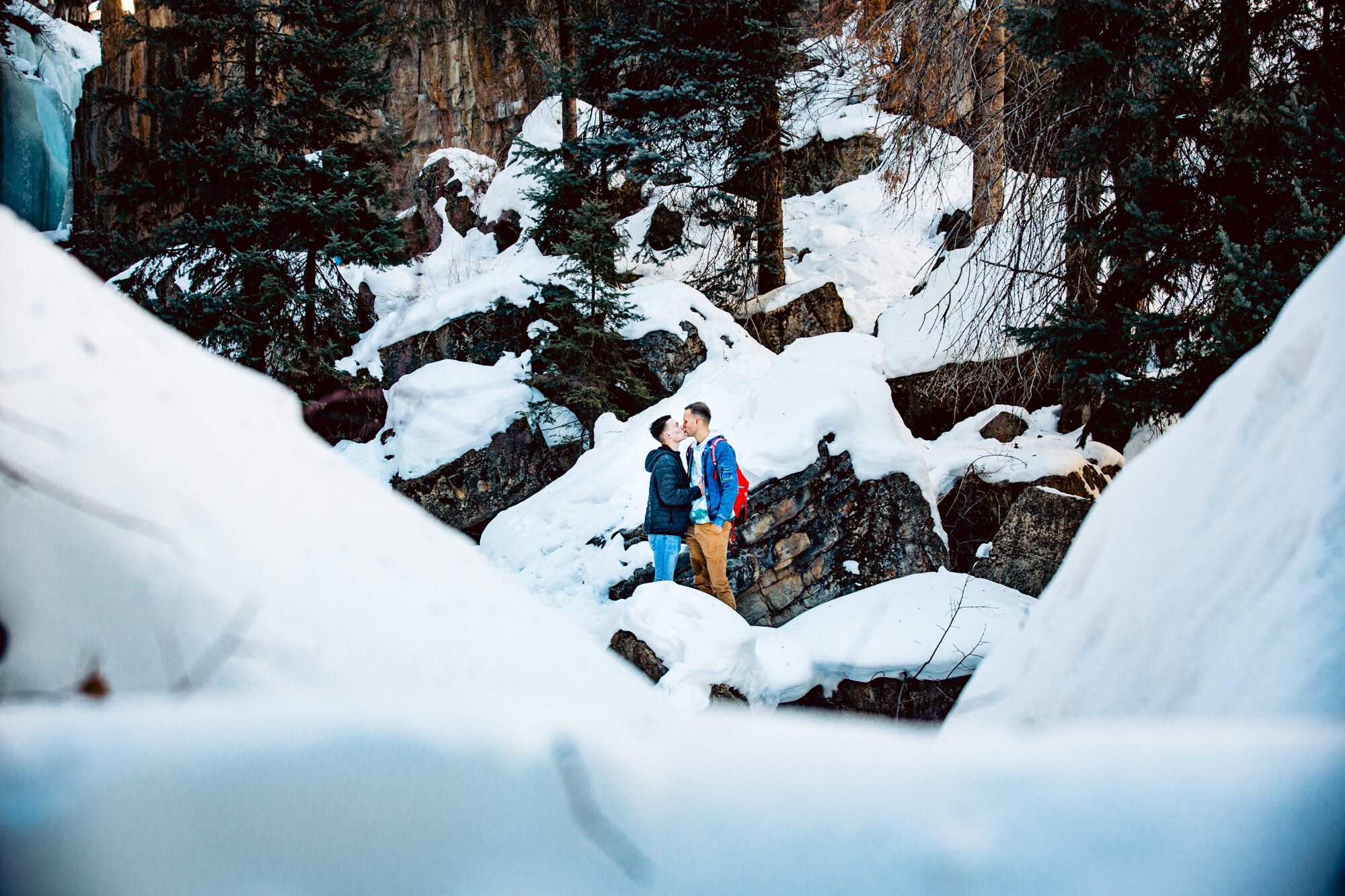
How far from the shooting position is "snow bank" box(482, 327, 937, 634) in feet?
19.2

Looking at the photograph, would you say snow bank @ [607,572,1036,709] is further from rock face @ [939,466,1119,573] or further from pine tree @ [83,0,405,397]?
pine tree @ [83,0,405,397]

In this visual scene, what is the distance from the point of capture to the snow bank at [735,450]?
585cm

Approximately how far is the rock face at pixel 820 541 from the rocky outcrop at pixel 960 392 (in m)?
2.25

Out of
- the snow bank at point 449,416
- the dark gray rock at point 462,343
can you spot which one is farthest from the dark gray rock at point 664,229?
the snow bank at point 449,416

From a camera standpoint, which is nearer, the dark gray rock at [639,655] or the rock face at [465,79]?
the dark gray rock at [639,655]

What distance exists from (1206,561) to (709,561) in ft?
14.1

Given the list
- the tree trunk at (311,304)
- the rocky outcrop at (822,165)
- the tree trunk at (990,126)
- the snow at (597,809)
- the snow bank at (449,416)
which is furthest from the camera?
the rocky outcrop at (822,165)

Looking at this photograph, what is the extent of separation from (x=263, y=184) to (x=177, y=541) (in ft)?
35.5

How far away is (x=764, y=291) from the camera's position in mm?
10664

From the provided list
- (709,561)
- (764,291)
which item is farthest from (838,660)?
(764,291)

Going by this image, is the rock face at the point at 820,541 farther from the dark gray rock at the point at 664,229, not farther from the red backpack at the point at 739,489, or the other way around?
the dark gray rock at the point at 664,229

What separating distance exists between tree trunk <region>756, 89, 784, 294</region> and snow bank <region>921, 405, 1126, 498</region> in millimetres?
4203

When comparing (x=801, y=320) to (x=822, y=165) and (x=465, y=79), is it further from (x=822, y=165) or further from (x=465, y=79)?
(x=465, y=79)

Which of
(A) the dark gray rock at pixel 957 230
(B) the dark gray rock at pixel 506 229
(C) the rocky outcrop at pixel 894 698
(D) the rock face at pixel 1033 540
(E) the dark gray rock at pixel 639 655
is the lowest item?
(C) the rocky outcrop at pixel 894 698
